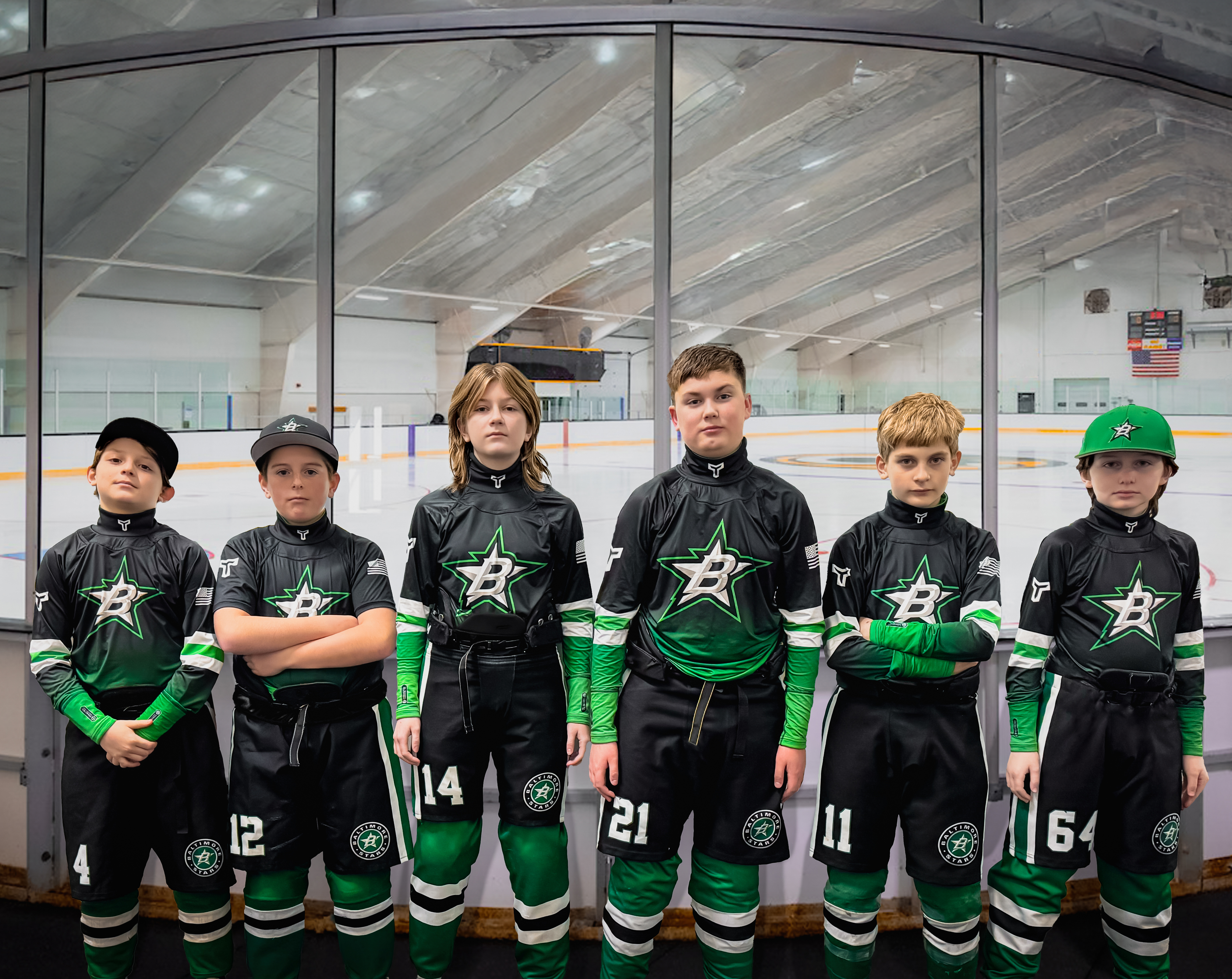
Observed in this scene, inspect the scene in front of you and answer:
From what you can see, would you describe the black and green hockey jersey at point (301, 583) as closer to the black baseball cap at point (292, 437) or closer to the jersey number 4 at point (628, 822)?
the black baseball cap at point (292, 437)

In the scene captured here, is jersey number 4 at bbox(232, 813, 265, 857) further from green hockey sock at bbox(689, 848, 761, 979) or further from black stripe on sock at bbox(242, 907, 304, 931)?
green hockey sock at bbox(689, 848, 761, 979)

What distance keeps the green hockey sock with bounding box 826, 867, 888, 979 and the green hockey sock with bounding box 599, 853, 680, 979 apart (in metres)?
0.35

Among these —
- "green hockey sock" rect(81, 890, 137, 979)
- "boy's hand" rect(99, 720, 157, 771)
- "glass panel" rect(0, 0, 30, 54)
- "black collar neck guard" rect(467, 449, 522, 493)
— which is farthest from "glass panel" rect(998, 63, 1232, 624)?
"glass panel" rect(0, 0, 30, 54)

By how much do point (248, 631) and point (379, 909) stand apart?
639mm

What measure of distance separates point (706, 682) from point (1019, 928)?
895 mm

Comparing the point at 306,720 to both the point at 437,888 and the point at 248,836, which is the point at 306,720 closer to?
the point at 248,836

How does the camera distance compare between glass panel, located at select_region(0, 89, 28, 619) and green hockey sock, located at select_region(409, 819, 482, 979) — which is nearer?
green hockey sock, located at select_region(409, 819, 482, 979)

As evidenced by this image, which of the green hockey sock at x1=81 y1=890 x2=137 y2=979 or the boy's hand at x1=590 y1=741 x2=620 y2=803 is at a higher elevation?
the boy's hand at x1=590 y1=741 x2=620 y2=803

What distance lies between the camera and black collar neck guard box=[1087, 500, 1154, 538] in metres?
1.88

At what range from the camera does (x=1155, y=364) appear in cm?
317

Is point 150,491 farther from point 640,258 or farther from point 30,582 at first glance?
point 640,258

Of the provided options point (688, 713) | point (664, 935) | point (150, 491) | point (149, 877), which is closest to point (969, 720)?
point (688, 713)

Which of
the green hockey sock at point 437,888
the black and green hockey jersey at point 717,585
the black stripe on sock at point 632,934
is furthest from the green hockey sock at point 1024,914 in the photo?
the green hockey sock at point 437,888

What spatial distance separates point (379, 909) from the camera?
5.98 ft
